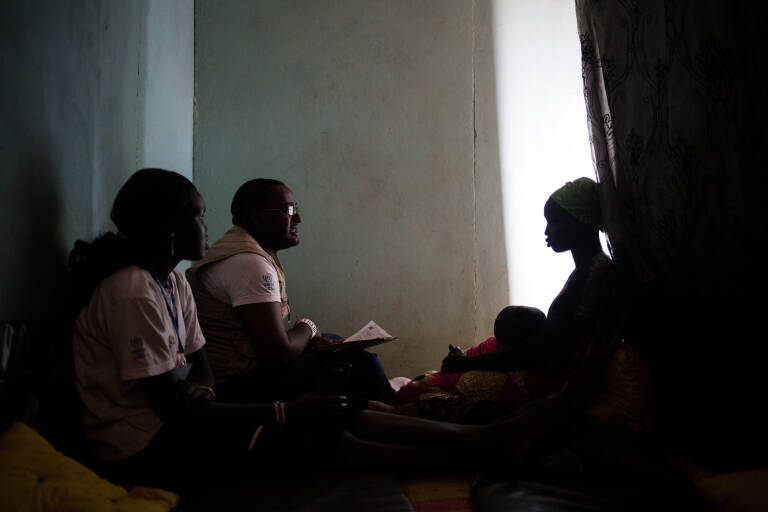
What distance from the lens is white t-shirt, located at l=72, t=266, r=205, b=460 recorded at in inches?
53.3

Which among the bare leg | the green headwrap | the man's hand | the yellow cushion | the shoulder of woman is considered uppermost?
the green headwrap

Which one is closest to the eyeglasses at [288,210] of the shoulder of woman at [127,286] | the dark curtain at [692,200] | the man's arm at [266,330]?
the man's arm at [266,330]

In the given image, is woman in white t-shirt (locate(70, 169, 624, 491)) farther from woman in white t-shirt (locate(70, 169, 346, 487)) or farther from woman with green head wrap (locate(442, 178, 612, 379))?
woman with green head wrap (locate(442, 178, 612, 379))

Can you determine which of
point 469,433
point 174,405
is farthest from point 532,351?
point 174,405

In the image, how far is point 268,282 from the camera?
1.95 meters

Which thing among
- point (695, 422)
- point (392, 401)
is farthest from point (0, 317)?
point (695, 422)

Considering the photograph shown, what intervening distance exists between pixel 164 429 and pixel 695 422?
1.64 meters

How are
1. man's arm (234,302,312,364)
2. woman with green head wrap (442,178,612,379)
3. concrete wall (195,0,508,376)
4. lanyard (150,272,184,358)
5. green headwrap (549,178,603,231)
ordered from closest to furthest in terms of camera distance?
lanyard (150,272,184,358) → man's arm (234,302,312,364) → woman with green head wrap (442,178,612,379) → green headwrap (549,178,603,231) → concrete wall (195,0,508,376)

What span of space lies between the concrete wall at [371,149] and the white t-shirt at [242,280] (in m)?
1.42

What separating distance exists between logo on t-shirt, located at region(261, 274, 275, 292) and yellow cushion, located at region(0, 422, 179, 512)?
827 millimetres

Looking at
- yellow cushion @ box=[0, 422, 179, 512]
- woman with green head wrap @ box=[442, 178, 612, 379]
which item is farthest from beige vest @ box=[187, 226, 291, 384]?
woman with green head wrap @ box=[442, 178, 612, 379]

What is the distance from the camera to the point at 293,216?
2389mm

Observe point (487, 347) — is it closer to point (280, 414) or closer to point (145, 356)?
point (280, 414)

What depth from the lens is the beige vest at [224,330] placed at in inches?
78.2
